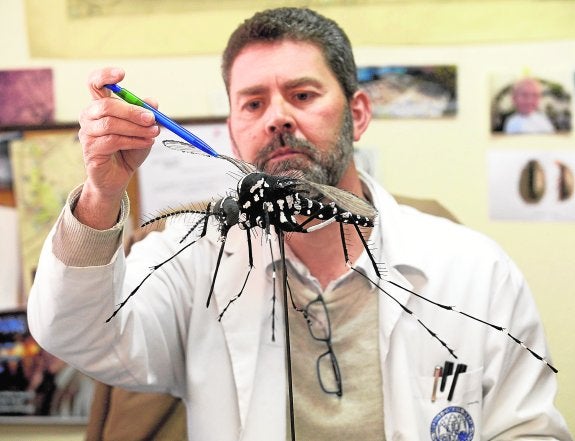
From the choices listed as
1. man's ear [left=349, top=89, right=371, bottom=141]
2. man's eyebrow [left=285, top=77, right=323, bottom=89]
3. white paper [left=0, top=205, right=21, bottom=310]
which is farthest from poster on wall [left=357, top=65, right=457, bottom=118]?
white paper [left=0, top=205, right=21, bottom=310]

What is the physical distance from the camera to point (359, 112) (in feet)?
3.40

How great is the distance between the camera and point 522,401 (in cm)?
98

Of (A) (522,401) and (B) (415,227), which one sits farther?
(B) (415,227)

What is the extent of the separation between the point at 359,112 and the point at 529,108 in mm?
349

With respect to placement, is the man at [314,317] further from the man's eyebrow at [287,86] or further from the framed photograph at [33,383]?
the framed photograph at [33,383]

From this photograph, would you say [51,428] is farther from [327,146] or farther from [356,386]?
[327,146]

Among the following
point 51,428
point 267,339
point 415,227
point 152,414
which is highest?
point 415,227

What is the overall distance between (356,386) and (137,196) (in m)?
0.57

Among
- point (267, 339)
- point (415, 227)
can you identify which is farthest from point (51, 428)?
point (415, 227)

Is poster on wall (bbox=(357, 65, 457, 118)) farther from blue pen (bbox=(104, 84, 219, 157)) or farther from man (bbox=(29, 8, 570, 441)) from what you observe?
blue pen (bbox=(104, 84, 219, 157))

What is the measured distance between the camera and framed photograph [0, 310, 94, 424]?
4.38ft

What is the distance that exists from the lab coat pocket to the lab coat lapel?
24 cm

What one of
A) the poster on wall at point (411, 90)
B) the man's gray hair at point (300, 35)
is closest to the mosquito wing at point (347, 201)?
the man's gray hair at point (300, 35)

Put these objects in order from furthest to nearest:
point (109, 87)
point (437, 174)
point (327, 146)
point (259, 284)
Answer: point (437, 174) < point (259, 284) < point (327, 146) < point (109, 87)
